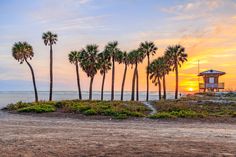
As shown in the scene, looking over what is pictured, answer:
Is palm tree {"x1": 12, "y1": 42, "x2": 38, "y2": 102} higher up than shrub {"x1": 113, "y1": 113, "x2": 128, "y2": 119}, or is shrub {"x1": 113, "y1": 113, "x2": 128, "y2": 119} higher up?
palm tree {"x1": 12, "y1": 42, "x2": 38, "y2": 102}

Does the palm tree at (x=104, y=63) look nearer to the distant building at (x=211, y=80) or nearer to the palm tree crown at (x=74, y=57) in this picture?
the palm tree crown at (x=74, y=57)

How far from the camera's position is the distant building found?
89375mm

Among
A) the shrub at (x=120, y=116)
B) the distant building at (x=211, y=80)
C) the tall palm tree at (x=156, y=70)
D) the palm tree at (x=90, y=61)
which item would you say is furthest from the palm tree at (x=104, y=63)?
the shrub at (x=120, y=116)

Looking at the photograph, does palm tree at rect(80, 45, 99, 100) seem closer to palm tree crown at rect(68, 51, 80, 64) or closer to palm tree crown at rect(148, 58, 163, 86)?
palm tree crown at rect(68, 51, 80, 64)

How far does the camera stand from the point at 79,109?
121 ft

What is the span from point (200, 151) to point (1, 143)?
7565mm

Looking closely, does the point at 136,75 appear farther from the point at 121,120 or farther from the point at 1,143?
the point at 1,143

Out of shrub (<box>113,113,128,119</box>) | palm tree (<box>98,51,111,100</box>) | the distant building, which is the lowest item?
shrub (<box>113,113,128,119</box>)

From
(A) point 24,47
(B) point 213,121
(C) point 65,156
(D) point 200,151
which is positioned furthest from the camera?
(A) point 24,47

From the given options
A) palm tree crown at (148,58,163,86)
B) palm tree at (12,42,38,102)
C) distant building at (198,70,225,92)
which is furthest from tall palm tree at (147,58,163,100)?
palm tree at (12,42,38,102)

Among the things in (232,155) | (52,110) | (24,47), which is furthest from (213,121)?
(24,47)

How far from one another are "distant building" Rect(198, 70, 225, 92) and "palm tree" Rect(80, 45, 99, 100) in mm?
29832

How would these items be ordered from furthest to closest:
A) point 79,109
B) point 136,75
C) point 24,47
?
1. point 136,75
2. point 24,47
3. point 79,109

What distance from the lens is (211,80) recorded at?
91.5m
